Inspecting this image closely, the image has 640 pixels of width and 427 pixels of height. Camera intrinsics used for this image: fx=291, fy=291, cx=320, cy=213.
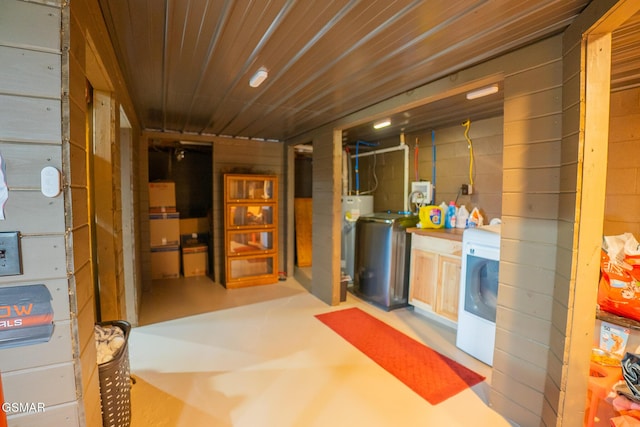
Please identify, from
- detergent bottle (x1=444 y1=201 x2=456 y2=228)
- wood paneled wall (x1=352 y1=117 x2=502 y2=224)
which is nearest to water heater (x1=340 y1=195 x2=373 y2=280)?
wood paneled wall (x1=352 y1=117 x2=502 y2=224)

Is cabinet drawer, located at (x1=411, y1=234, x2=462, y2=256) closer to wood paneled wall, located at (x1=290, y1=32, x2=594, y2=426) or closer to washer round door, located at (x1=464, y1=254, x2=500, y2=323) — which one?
washer round door, located at (x1=464, y1=254, x2=500, y2=323)

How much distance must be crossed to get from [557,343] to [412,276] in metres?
1.86

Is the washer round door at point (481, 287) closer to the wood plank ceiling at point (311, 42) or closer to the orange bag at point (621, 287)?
the orange bag at point (621, 287)

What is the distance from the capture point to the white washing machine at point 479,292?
235cm

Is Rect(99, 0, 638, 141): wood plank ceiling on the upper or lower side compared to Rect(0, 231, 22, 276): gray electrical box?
upper

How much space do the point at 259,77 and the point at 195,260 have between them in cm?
361

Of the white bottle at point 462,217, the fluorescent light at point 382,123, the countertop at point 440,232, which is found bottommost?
the countertop at point 440,232

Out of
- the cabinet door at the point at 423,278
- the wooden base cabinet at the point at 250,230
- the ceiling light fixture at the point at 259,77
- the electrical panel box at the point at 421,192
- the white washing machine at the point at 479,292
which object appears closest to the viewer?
the ceiling light fixture at the point at 259,77

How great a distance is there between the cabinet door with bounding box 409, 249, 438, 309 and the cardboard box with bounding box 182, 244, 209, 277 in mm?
3349

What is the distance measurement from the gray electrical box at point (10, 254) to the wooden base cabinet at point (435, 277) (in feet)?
9.70

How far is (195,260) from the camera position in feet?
15.8

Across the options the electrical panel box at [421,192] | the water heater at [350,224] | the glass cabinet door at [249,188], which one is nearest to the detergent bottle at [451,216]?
the electrical panel box at [421,192]

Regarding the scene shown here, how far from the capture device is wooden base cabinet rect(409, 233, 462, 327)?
2865 mm

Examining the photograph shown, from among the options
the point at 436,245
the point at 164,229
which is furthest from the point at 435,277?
the point at 164,229
